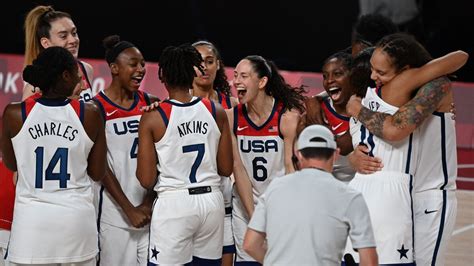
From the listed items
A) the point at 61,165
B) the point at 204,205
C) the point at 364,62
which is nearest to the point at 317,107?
the point at 364,62

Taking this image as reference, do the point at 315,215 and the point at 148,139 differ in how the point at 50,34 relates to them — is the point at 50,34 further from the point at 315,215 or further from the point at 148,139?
the point at 315,215

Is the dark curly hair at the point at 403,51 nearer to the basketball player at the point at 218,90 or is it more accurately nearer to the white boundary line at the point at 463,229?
the basketball player at the point at 218,90

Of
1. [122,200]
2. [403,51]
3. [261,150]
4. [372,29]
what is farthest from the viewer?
[372,29]

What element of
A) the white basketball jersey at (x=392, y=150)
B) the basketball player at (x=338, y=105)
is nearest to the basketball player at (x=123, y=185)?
the basketball player at (x=338, y=105)

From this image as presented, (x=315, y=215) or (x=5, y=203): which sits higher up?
(x=315, y=215)

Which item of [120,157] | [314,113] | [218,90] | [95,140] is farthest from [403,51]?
[218,90]

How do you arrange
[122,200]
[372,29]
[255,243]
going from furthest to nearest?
1. [372,29]
2. [122,200]
3. [255,243]

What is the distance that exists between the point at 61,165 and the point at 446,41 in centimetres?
829

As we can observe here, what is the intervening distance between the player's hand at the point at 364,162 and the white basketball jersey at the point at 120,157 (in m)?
1.43

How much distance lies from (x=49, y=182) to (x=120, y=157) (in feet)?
2.76

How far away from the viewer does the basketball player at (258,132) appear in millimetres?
6176

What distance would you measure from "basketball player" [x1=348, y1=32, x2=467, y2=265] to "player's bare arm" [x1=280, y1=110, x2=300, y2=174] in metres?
0.58

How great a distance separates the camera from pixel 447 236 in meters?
5.57

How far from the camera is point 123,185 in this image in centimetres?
607
